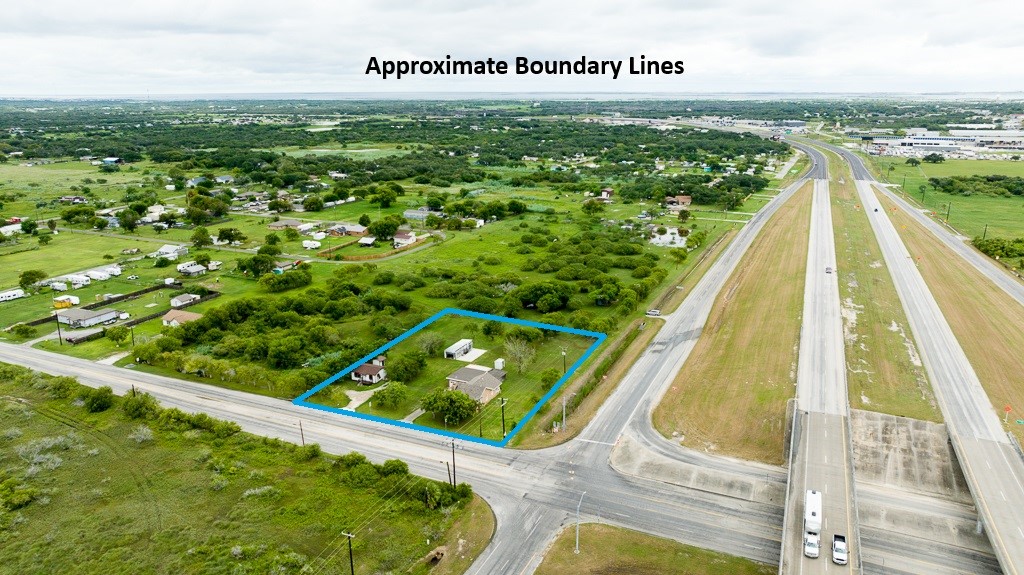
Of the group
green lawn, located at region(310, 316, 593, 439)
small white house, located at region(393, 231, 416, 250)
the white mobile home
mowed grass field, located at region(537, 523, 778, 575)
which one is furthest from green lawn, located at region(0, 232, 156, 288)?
mowed grass field, located at region(537, 523, 778, 575)

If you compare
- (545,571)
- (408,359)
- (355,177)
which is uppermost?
(355,177)

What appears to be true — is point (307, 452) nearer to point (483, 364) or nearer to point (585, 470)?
point (585, 470)

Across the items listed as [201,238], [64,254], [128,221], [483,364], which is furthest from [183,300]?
[128,221]

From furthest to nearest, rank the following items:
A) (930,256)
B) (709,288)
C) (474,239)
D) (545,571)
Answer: (474,239) → (930,256) → (709,288) → (545,571)

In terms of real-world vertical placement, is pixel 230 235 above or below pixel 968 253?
above

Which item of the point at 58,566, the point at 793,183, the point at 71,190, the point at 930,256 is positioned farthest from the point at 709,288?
the point at 71,190

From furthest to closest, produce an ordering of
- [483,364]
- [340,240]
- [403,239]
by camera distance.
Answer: [340,240] → [403,239] → [483,364]

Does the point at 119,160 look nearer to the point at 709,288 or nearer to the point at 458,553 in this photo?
the point at 709,288
